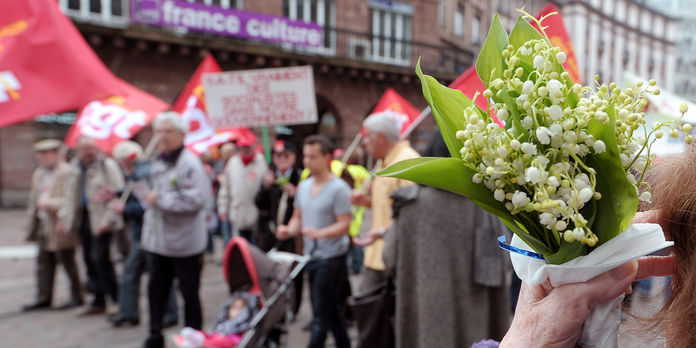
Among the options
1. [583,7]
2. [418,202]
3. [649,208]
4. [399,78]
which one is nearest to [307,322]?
[418,202]

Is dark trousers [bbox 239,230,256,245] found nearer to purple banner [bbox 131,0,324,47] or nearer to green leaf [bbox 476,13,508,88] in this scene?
green leaf [bbox 476,13,508,88]

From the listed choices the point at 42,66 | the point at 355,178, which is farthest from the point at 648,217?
the point at 355,178

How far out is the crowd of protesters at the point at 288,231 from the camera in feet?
9.74

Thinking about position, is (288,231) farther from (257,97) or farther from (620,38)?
(620,38)

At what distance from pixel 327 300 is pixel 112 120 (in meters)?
3.56

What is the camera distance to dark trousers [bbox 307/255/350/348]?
4.02 meters

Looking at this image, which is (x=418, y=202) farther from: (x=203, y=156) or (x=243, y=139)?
(x=203, y=156)

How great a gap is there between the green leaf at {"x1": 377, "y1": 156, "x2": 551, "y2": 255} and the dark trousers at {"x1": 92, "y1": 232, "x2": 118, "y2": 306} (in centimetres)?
533

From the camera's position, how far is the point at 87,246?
587 cm

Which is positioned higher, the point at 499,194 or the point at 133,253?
the point at 499,194

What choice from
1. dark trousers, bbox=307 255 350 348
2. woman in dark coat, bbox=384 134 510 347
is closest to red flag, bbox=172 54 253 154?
dark trousers, bbox=307 255 350 348

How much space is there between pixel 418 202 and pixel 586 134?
2110 mm

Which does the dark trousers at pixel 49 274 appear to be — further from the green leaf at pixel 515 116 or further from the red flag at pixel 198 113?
the green leaf at pixel 515 116

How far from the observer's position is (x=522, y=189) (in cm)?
94
